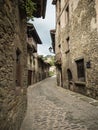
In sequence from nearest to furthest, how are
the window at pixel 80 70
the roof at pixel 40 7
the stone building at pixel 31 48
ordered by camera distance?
the roof at pixel 40 7 < the window at pixel 80 70 < the stone building at pixel 31 48

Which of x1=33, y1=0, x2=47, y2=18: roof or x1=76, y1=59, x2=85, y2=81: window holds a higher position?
x1=33, y1=0, x2=47, y2=18: roof

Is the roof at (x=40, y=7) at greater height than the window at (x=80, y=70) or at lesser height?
greater

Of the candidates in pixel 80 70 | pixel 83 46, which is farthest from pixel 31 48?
pixel 83 46

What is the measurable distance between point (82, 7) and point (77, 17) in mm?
1194

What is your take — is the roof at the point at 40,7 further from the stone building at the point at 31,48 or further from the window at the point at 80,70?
the stone building at the point at 31,48

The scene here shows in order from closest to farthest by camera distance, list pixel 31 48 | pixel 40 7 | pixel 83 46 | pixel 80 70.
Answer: pixel 40 7 < pixel 83 46 < pixel 80 70 < pixel 31 48

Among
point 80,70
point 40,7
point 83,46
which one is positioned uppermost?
point 40,7

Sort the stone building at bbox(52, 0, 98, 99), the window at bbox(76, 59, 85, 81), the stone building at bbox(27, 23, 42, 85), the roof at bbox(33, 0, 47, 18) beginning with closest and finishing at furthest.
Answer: the roof at bbox(33, 0, 47, 18)
the stone building at bbox(52, 0, 98, 99)
the window at bbox(76, 59, 85, 81)
the stone building at bbox(27, 23, 42, 85)

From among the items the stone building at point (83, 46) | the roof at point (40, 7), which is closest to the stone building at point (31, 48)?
the stone building at point (83, 46)

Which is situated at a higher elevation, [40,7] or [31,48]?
[31,48]

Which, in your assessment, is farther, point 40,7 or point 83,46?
point 83,46

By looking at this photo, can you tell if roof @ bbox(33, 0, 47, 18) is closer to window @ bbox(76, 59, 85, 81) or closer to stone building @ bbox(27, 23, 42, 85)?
window @ bbox(76, 59, 85, 81)

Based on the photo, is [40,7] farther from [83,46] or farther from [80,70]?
[80,70]

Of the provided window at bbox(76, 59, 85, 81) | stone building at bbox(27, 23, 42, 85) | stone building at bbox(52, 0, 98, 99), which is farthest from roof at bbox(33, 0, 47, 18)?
stone building at bbox(27, 23, 42, 85)
